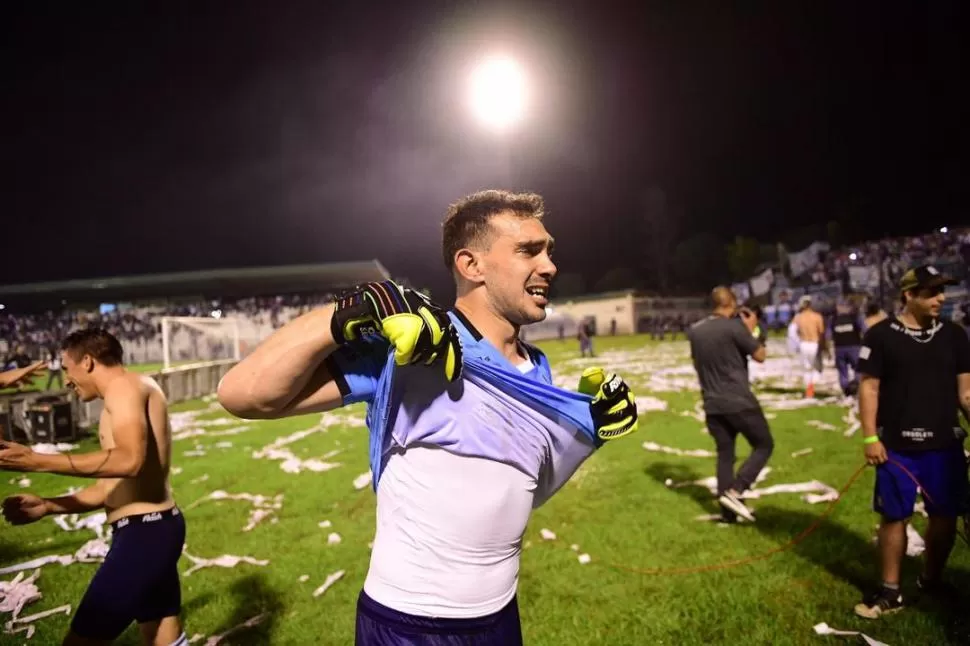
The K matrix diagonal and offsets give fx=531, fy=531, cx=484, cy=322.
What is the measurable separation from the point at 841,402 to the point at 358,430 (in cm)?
1209

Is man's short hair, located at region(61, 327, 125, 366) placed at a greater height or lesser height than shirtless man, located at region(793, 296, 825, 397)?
greater

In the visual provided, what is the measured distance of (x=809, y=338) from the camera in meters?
13.8

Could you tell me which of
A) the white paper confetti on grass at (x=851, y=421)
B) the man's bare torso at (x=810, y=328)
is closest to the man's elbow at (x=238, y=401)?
the white paper confetti on grass at (x=851, y=421)

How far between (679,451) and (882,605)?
5.59 m

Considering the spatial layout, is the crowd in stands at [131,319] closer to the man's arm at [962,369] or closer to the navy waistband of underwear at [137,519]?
the navy waistband of underwear at [137,519]

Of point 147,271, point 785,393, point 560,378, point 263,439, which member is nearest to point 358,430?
point 263,439

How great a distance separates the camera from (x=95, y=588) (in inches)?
120

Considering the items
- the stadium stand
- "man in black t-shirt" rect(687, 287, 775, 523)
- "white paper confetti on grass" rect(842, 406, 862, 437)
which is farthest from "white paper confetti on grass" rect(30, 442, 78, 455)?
the stadium stand

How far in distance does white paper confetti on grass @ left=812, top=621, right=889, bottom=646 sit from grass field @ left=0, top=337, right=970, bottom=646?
0.07 m

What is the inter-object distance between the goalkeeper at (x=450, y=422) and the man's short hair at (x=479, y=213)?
0.01 meters

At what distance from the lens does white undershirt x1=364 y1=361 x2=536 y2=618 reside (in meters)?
1.89

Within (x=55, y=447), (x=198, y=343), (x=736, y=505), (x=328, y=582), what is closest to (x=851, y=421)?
(x=736, y=505)

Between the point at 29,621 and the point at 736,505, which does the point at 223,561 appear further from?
the point at 736,505

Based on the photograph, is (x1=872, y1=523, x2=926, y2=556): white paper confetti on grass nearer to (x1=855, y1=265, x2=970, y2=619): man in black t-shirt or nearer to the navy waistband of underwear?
(x1=855, y1=265, x2=970, y2=619): man in black t-shirt
